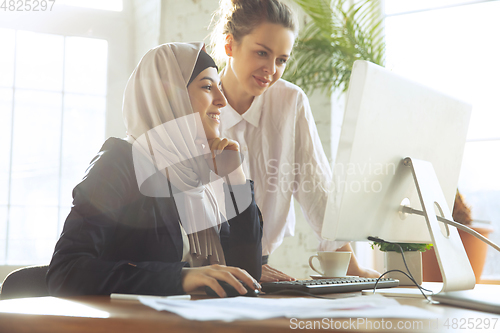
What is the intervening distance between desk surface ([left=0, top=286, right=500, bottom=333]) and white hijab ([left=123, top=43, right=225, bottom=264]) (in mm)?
595

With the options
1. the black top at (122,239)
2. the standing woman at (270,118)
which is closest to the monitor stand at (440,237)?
the black top at (122,239)

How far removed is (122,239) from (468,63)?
8.44 feet

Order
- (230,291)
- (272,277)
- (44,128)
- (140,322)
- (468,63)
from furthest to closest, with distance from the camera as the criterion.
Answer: (44,128) → (468,63) → (272,277) → (230,291) → (140,322)

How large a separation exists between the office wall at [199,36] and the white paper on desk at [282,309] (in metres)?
2.24

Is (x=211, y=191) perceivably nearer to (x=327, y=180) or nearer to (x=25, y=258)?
(x=327, y=180)

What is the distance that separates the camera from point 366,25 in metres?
3.05

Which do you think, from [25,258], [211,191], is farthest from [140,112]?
[25,258]

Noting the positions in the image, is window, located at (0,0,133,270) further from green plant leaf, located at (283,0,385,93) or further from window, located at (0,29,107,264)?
green plant leaf, located at (283,0,385,93)

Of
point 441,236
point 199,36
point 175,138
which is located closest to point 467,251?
point 441,236

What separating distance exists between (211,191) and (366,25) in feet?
6.90

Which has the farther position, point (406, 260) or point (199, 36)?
point (199, 36)

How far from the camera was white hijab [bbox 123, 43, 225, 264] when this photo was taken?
126 centimetres

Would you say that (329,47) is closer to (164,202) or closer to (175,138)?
(175,138)

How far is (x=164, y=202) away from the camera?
1.20 meters
